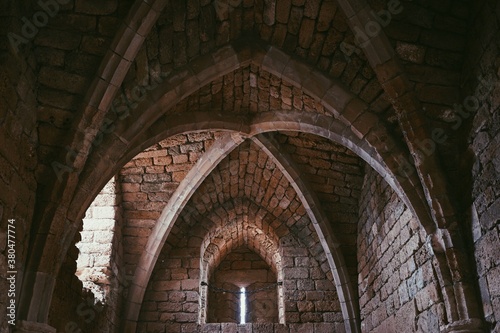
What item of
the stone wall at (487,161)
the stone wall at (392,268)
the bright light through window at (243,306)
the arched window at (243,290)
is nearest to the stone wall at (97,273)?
the arched window at (243,290)

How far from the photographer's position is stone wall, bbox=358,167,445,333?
438 centimetres

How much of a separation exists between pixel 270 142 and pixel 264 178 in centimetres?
93

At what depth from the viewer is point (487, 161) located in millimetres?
3535

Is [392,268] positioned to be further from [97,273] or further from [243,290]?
[243,290]

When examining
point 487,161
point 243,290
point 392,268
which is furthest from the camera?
point 243,290

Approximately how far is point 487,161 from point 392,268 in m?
2.03

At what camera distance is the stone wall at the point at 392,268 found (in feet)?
14.4

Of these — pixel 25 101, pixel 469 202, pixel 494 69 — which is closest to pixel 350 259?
pixel 469 202

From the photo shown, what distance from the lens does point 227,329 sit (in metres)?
6.65

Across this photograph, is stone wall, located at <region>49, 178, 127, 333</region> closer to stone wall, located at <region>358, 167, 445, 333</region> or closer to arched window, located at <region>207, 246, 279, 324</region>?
arched window, located at <region>207, 246, 279, 324</region>

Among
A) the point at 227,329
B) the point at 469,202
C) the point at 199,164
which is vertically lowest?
the point at 227,329

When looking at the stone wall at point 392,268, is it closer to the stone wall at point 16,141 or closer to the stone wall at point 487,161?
the stone wall at point 487,161

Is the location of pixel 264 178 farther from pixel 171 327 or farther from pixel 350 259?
pixel 171 327

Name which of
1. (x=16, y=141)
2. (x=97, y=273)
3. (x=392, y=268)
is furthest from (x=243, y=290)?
(x=16, y=141)
